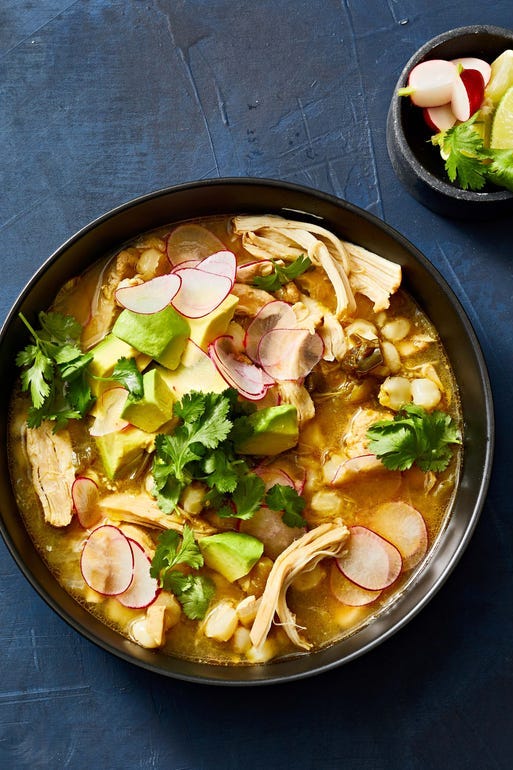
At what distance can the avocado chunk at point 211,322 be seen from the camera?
297 cm

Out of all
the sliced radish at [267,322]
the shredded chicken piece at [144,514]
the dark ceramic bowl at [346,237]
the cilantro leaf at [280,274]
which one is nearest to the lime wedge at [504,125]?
the dark ceramic bowl at [346,237]

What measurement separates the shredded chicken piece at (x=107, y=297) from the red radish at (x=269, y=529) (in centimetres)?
86

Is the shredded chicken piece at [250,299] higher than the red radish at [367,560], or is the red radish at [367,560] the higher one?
the shredded chicken piece at [250,299]

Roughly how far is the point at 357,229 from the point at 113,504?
1.33 m

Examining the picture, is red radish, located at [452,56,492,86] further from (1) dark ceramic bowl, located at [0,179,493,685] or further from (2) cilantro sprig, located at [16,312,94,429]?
(2) cilantro sprig, located at [16,312,94,429]

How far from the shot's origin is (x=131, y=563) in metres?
2.96

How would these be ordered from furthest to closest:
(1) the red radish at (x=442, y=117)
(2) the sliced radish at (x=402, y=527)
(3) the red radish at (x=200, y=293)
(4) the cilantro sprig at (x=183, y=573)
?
(1) the red radish at (x=442, y=117) → (2) the sliced radish at (x=402, y=527) → (3) the red radish at (x=200, y=293) → (4) the cilantro sprig at (x=183, y=573)

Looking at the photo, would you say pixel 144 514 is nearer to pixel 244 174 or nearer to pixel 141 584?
pixel 141 584

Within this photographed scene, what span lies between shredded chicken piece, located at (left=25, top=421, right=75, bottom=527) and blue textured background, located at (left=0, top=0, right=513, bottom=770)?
0.35 metres

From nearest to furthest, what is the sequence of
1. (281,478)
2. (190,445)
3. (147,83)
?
1. (190,445)
2. (281,478)
3. (147,83)

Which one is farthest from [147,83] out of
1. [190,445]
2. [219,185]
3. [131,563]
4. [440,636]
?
[440,636]

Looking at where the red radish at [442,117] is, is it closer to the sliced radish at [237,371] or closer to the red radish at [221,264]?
the red radish at [221,264]

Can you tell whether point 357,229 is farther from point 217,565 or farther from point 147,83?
point 217,565

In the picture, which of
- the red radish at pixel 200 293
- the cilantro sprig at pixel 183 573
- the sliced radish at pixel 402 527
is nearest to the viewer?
the cilantro sprig at pixel 183 573
